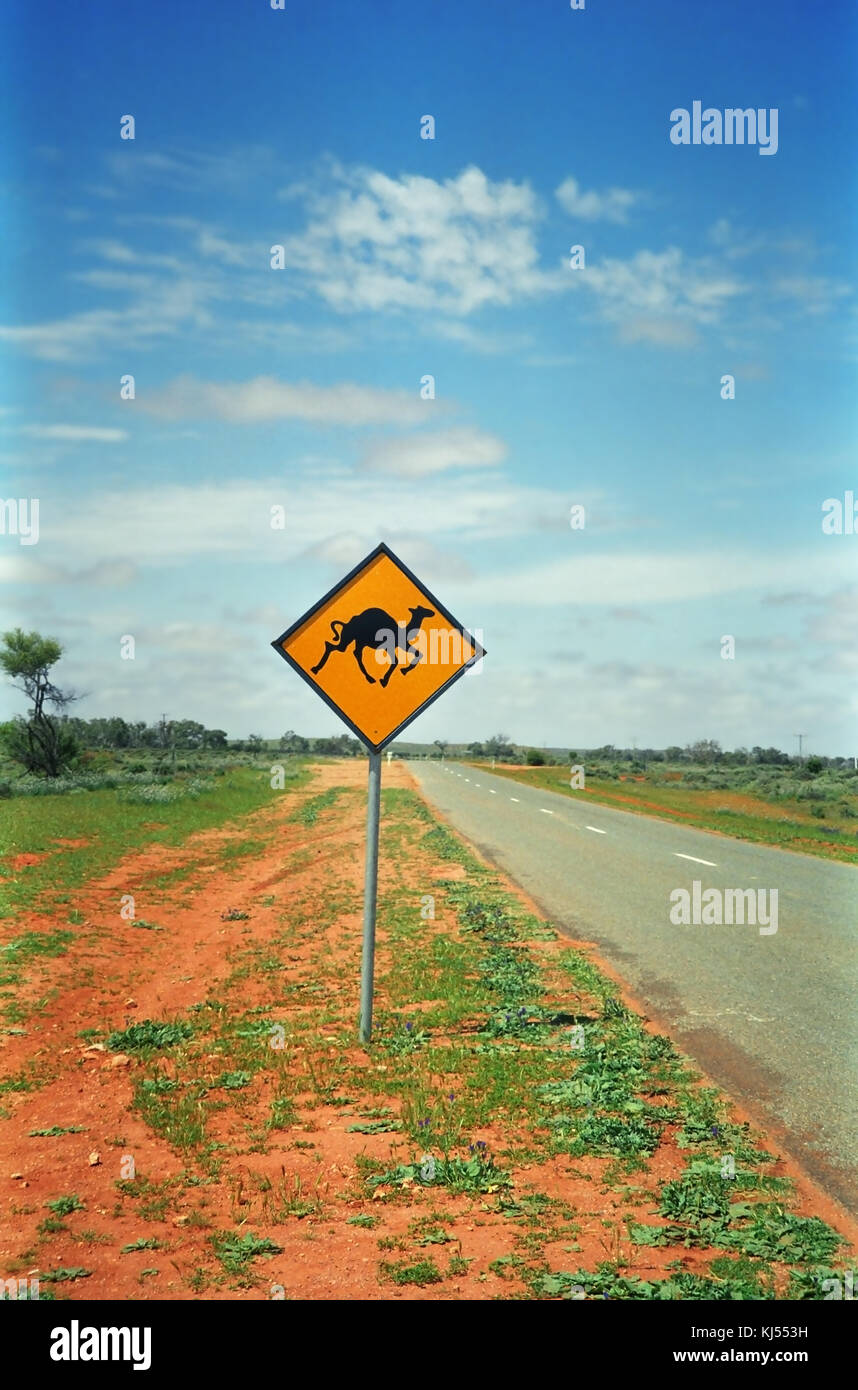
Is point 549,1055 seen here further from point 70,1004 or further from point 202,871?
point 202,871

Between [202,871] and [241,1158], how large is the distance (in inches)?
576

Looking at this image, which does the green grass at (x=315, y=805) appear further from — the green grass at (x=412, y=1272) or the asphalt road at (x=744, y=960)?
the green grass at (x=412, y=1272)

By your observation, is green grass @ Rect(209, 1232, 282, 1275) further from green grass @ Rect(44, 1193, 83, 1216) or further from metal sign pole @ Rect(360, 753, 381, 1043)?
metal sign pole @ Rect(360, 753, 381, 1043)

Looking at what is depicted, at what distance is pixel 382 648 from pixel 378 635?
0.34ft

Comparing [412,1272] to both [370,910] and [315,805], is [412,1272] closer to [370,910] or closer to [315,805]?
[370,910]

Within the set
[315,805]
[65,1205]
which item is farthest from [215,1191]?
[315,805]

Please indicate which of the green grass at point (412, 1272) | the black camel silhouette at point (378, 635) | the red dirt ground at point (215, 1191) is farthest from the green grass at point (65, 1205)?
the black camel silhouette at point (378, 635)

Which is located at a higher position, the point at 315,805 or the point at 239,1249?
the point at 239,1249

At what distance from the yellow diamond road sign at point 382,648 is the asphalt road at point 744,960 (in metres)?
3.36

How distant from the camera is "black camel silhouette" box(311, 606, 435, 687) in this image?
7.50m

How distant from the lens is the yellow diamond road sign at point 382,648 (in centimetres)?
750

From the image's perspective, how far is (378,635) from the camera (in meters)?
7.54

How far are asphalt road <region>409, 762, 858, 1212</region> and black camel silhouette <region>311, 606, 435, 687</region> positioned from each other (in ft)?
11.9

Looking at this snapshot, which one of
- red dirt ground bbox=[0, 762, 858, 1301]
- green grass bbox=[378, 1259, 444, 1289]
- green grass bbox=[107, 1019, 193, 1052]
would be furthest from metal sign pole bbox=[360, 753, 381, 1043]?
green grass bbox=[378, 1259, 444, 1289]
